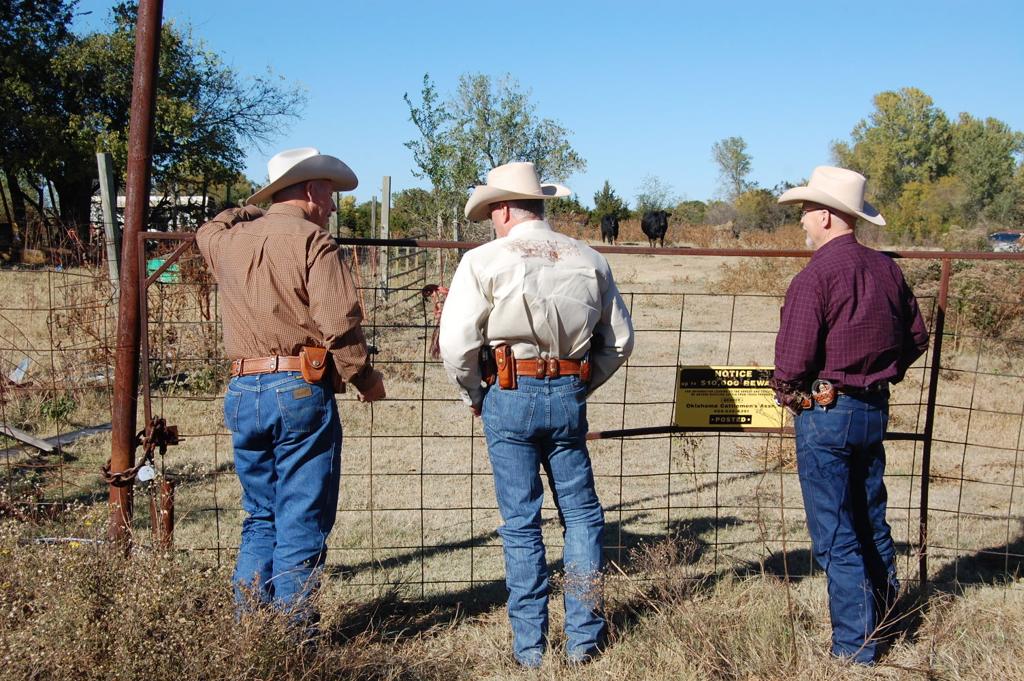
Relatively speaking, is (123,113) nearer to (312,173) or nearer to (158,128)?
(158,128)

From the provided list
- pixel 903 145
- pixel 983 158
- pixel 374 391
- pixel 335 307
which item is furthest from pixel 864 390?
pixel 903 145

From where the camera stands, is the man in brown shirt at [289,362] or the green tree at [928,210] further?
the green tree at [928,210]

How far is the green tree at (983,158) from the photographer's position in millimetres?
53188

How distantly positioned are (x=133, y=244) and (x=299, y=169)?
88 cm

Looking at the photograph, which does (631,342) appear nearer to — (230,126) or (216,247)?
(216,247)

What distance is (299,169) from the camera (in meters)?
3.31

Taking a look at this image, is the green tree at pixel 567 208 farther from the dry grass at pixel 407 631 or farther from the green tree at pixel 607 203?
the dry grass at pixel 407 631

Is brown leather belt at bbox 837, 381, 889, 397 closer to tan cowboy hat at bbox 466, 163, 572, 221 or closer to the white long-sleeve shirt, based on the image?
the white long-sleeve shirt

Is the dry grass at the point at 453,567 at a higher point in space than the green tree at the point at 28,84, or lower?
lower

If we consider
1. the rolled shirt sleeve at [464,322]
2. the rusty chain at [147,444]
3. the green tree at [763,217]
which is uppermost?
the green tree at [763,217]

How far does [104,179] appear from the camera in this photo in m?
7.69

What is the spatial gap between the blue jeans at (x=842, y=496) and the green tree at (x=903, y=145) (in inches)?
2675

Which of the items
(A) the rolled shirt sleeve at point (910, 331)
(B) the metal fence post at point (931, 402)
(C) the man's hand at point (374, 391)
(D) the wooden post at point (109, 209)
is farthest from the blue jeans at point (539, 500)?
(D) the wooden post at point (109, 209)

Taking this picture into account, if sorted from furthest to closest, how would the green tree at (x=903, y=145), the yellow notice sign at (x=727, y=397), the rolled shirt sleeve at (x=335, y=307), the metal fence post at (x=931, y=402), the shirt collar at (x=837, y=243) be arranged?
the green tree at (x=903, y=145) → the yellow notice sign at (x=727, y=397) → the metal fence post at (x=931, y=402) → the shirt collar at (x=837, y=243) → the rolled shirt sleeve at (x=335, y=307)
